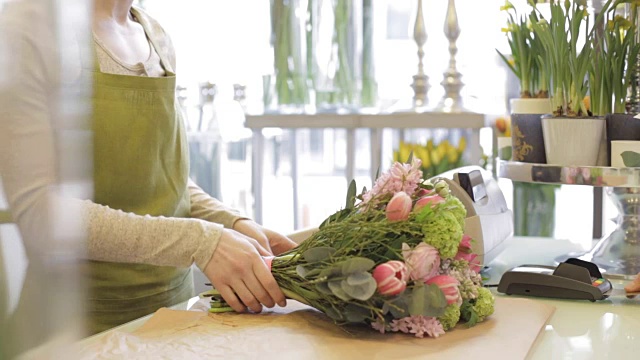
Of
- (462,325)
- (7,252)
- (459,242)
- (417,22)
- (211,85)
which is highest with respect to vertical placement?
(417,22)

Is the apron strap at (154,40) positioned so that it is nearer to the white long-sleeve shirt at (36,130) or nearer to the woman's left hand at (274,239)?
the woman's left hand at (274,239)

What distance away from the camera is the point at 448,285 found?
98 cm

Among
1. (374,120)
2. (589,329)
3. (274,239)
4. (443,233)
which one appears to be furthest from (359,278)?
(374,120)

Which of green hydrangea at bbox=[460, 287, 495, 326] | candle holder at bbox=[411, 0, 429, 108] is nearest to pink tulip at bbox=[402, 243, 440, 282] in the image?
green hydrangea at bbox=[460, 287, 495, 326]

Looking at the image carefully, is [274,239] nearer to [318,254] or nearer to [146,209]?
[146,209]

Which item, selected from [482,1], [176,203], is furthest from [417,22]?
[176,203]

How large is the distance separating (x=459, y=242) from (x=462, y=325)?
0.41 ft

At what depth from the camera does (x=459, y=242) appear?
39.7 inches

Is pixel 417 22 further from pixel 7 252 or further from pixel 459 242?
pixel 7 252

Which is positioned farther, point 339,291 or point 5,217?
point 339,291

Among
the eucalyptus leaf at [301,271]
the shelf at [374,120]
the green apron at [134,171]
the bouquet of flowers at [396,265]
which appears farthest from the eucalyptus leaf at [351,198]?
the shelf at [374,120]

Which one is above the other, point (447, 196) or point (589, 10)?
point (589, 10)

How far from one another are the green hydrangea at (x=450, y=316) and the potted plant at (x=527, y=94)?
555 mm

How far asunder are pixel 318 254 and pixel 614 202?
73 cm
